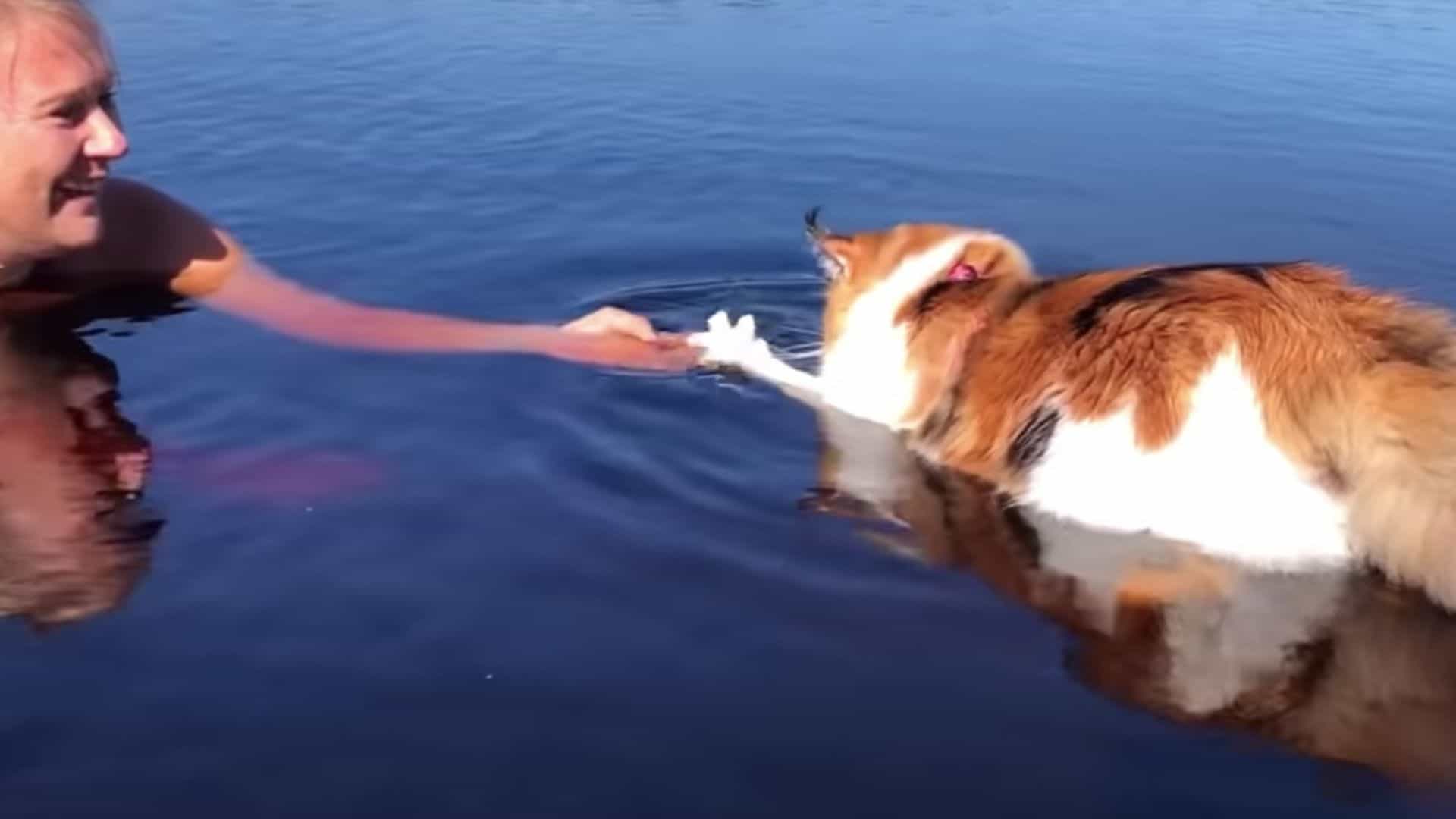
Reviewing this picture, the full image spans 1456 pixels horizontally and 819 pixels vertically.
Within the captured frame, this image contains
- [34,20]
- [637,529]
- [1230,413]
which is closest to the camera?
[1230,413]

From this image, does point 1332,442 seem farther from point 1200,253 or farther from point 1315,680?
point 1200,253

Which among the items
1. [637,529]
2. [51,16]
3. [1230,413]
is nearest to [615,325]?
[637,529]

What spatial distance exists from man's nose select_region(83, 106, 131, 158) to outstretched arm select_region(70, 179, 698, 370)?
71 cm

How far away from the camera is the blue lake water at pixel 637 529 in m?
2.42

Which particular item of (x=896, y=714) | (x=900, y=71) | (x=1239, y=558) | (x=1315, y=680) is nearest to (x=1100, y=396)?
(x=1239, y=558)

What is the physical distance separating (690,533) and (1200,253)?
9.41ft

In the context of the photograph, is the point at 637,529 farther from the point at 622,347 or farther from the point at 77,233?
the point at 77,233

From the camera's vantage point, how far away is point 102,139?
146 inches

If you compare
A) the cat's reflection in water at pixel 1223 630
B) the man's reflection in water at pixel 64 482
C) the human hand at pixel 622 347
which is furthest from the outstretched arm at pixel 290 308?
the cat's reflection in water at pixel 1223 630

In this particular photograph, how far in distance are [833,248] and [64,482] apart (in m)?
2.02

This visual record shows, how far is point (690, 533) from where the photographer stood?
3260 mm

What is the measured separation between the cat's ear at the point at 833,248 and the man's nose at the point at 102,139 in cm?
180

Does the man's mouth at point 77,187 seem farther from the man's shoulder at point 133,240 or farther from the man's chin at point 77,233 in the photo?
the man's shoulder at point 133,240

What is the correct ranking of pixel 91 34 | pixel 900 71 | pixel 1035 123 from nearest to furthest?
pixel 91 34 < pixel 1035 123 < pixel 900 71
